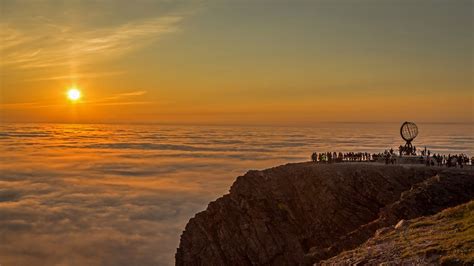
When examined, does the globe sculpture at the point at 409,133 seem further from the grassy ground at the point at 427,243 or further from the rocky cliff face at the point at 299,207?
the grassy ground at the point at 427,243

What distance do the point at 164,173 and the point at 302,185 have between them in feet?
333

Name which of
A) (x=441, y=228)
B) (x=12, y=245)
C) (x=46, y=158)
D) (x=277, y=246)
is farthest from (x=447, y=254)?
(x=46, y=158)

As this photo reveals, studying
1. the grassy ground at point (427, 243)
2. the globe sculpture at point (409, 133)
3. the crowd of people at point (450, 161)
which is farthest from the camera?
the globe sculpture at point (409, 133)

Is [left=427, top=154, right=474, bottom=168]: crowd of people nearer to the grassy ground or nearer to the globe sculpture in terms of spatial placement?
the globe sculpture

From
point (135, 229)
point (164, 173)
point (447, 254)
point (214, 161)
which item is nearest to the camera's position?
point (447, 254)

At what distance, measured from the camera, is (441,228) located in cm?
2667

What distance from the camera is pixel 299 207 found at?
45688 millimetres

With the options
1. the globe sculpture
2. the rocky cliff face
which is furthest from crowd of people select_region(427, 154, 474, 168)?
the globe sculpture

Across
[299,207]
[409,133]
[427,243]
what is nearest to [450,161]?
[409,133]

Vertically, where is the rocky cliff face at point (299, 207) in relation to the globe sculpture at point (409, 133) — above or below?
below

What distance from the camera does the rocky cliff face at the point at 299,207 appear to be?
138 feet

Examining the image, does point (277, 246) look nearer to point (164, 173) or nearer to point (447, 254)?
point (447, 254)

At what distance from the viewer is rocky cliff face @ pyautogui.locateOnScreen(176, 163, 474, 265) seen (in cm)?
4212

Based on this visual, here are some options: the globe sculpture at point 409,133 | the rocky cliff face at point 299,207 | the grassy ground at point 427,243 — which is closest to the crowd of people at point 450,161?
the rocky cliff face at point 299,207
